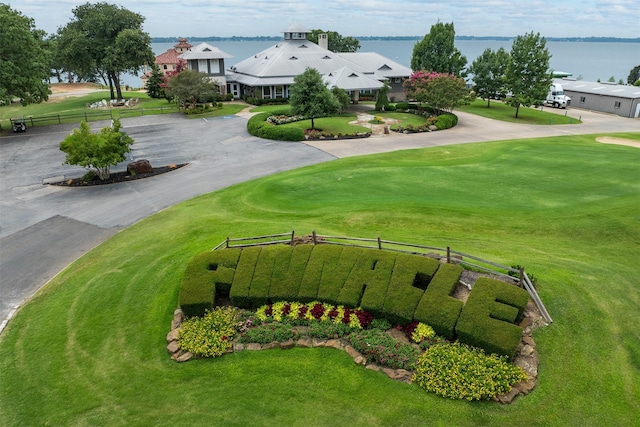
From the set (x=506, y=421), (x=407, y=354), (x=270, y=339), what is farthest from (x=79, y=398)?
(x=506, y=421)

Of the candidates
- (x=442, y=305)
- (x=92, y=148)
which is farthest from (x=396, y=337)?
(x=92, y=148)

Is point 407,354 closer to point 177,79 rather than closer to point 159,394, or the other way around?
point 159,394

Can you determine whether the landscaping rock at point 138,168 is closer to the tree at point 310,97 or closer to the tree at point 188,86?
the tree at point 310,97

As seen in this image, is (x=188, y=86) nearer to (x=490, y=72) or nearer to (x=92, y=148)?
(x=92, y=148)

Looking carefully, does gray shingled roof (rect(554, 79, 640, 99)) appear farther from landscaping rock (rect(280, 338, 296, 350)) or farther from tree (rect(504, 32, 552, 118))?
landscaping rock (rect(280, 338, 296, 350))

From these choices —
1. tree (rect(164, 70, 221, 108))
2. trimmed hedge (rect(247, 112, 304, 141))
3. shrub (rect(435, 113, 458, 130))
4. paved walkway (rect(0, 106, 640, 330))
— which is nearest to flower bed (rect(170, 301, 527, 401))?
paved walkway (rect(0, 106, 640, 330))

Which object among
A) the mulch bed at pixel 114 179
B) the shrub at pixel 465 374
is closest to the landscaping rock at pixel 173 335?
the shrub at pixel 465 374
